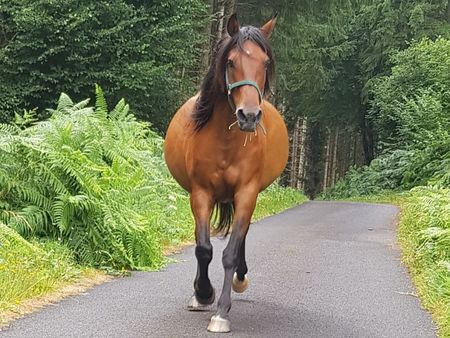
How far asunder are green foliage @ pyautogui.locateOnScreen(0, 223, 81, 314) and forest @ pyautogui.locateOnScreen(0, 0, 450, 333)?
0.13 m

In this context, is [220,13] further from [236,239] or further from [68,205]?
[236,239]

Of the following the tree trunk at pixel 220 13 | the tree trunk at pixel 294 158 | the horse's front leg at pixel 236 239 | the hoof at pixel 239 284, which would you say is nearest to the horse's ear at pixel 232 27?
the horse's front leg at pixel 236 239

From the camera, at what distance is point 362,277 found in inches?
327

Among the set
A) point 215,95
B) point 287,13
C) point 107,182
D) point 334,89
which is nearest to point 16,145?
point 107,182

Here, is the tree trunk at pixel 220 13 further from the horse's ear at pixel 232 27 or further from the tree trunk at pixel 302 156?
the tree trunk at pixel 302 156

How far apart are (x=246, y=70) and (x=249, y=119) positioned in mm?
487

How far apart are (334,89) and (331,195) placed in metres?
7.11

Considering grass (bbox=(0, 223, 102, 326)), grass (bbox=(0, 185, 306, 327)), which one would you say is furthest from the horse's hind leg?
grass (bbox=(0, 223, 102, 326))

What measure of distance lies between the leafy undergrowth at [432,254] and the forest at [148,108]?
0.04 metres

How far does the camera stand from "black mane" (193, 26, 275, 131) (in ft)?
17.5

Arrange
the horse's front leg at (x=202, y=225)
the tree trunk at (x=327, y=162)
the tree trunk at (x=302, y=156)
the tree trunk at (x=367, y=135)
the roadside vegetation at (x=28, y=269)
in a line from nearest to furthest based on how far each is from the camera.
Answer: the horse's front leg at (x=202, y=225), the roadside vegetation at (x=28, y=269), the tree trunk at (x=367, y=135), the tree trunk at (x=302, y=156), the tree trunk at (x=327, y=162)

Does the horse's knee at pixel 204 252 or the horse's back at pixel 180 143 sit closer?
the horse's knee at pixel 204 252

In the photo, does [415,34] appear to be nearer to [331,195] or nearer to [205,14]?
[331,195]

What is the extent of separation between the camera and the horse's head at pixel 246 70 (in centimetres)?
491
